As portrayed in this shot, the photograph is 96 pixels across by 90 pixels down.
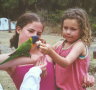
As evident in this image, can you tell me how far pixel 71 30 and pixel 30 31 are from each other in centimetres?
34

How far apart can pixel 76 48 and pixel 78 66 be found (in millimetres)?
128

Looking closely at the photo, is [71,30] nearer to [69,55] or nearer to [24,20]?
[69,55]

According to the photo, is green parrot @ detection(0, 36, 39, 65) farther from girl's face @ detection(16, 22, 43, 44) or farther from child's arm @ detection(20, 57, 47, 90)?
girl's face @ detection(16, 22, 43, 44)

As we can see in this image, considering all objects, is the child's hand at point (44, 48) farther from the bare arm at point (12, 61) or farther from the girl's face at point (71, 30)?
the girl's face at point (71, 30)

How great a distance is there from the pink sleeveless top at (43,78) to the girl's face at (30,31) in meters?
0.18

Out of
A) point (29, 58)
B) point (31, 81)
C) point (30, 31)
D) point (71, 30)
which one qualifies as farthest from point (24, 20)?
point (31, 81)

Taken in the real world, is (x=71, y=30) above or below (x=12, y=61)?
above

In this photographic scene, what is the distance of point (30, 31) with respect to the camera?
73.9 inches

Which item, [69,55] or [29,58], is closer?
[29,58]

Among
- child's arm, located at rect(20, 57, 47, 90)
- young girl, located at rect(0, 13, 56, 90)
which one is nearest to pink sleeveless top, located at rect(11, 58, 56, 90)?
young girl, located at rect(0, 13, 56, 90)

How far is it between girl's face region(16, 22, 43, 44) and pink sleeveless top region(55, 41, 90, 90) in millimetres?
309

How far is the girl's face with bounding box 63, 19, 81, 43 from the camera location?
2.07 metres

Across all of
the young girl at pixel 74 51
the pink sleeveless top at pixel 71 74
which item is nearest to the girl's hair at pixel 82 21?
the young girl at pixel 74 51

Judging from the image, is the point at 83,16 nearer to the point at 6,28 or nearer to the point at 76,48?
the point at 76,48
